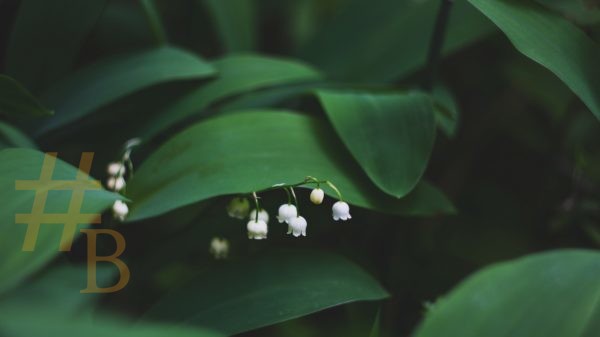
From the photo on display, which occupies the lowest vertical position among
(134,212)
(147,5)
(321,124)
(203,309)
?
(203,309)

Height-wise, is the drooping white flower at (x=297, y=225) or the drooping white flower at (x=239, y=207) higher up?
the drooping white flower at (x=239, y=207)

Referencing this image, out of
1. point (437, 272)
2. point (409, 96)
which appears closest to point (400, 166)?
point (409, 96)

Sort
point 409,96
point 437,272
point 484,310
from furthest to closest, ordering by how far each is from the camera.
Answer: point 437,272 → point 409,96 → point 484,310

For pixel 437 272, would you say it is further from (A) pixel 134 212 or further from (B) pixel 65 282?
(B) pixel 65 282

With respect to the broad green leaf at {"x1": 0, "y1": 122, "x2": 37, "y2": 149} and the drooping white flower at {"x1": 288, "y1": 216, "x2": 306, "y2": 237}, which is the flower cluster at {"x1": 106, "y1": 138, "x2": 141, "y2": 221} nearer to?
the broad green leaf at {"x1": 0, "y1": 122, "x2": 37, "y2": 149}

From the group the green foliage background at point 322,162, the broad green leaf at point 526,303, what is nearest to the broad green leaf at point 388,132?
the green foliage background at point 322,162

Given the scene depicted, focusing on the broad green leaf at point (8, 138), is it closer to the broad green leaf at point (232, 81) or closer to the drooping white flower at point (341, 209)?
the broad green leaf at point (232, 81)
